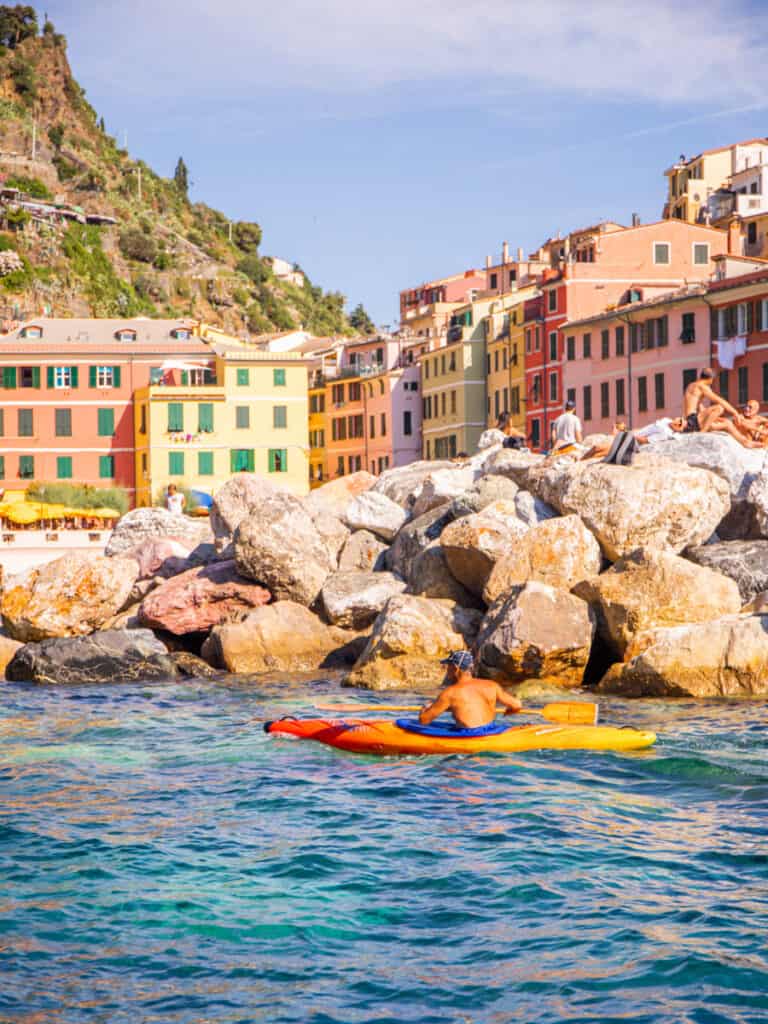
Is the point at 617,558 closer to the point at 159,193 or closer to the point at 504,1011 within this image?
the point at 504,1011

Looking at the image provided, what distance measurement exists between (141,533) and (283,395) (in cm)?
3807

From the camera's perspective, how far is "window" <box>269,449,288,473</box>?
71062 mm

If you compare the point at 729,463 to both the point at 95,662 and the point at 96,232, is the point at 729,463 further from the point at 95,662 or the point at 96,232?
the point at 96,232

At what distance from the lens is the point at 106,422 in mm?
72125

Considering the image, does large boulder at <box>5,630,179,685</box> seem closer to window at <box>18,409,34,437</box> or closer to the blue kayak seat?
the blue kayak seat

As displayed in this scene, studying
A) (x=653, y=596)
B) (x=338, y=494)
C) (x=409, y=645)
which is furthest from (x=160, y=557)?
(x=653, y=596)

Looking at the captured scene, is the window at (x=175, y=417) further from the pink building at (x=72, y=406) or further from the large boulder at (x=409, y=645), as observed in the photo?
the large boulder at (x=409, y=645)

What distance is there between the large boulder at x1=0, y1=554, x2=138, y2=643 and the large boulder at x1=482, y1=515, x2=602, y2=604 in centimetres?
831

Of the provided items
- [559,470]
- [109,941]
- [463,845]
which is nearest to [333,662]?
[559,470]

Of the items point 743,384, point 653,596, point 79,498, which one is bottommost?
point 653,596

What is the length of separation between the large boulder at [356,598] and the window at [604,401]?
40349mm

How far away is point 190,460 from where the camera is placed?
6969 centimetres

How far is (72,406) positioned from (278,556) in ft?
159

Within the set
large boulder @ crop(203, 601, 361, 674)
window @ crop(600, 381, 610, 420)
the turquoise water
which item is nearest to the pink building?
window @ crop(600, 381, 610, 420)
